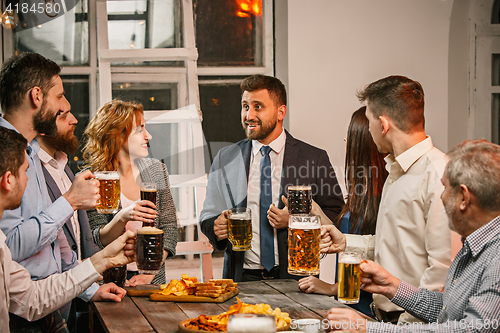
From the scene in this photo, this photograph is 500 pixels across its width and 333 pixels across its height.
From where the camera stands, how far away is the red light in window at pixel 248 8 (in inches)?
166

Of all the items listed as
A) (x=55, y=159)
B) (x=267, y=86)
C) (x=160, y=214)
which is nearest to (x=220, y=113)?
(x=267, y=86)

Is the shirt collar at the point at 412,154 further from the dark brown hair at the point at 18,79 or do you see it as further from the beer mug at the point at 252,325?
the dark brown hair at the point at 18,79

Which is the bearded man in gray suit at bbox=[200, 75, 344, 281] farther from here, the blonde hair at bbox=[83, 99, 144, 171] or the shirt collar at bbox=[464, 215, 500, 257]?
the shirt collar at bbox=[464, 215, 500, 257]

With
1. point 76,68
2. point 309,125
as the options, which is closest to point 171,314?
point 309,125

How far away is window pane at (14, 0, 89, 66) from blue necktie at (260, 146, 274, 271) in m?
1.95

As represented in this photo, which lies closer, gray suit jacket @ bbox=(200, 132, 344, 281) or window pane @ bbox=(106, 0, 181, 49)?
gray suit jacket @ bbox=(200, 132, 344, 281)

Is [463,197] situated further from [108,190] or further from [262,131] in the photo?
[262,131]

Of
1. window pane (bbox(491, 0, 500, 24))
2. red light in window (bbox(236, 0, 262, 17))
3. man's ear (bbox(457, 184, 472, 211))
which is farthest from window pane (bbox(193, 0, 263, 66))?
man's ear (bbox(457, 184, 472, 211))

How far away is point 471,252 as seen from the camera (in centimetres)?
158

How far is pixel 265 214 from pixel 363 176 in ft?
2.45

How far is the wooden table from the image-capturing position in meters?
1.81

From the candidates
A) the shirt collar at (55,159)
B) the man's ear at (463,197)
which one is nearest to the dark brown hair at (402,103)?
the man's ear at (463,197)

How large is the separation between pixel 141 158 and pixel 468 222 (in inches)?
90.2

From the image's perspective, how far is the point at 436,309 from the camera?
183 centimetres
